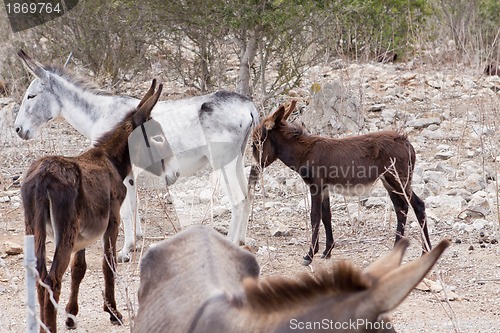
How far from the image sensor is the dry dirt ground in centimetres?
588

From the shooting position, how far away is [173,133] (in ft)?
28.6

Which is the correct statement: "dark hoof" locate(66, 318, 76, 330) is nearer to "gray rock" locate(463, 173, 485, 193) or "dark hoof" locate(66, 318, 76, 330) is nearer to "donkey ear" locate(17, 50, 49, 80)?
"donkey ear" locate(17, 50, 49, 80)

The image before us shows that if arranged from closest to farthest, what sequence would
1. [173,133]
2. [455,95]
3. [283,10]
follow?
[173,133], [283,10], [455,95]

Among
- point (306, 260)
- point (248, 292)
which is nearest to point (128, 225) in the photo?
point (306, 260)

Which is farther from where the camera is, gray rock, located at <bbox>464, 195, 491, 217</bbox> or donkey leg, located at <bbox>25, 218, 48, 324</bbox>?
gray rock, located at <bbox>464, 195, 491, 217</bbox>

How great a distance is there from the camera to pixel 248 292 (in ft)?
8.35

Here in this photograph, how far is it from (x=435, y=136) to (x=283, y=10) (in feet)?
9.88

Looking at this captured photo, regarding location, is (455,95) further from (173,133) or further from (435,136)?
(173,133)

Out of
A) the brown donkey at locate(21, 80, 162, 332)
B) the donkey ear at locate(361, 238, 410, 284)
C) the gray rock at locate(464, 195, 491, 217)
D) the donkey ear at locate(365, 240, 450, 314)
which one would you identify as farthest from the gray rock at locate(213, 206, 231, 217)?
the donkey ear at locate(365, 240, 450, 314)

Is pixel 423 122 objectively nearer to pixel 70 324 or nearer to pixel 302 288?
pixel 70 324

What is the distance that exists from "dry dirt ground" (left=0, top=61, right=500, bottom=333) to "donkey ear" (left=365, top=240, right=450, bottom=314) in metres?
2.01

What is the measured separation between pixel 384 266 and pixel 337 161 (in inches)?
203

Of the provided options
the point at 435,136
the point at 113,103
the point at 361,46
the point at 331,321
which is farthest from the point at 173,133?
the point at 361,46

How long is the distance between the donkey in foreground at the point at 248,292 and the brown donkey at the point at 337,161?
164 inches
